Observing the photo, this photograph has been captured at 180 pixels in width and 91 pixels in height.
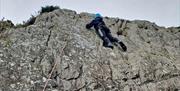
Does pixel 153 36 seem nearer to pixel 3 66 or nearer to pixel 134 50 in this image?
pixel 134 50

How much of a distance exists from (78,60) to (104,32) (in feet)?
10.5

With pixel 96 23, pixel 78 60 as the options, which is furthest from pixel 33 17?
pixel 78 60

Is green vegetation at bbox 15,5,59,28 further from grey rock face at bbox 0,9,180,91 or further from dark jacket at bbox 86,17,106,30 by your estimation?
dark jacket at bbox 86,17,106,30

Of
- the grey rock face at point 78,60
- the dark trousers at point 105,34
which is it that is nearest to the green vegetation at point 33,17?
the grey rock face at point 78,60

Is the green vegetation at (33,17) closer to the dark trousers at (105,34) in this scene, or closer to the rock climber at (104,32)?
the rock climber at (104,32)

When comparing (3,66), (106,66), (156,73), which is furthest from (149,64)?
(3,66)

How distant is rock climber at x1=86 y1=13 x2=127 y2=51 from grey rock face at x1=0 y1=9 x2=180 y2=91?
263 millimetres

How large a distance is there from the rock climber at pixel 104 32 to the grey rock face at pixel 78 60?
26 centimetres

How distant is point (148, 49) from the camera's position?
19109 millimetres

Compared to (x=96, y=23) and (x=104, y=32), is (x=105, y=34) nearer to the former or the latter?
(x=104, y=32)

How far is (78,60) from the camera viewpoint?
54.0 ft

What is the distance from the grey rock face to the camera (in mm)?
15133

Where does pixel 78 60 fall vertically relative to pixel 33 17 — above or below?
below

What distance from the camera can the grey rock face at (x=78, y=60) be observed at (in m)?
15.1
